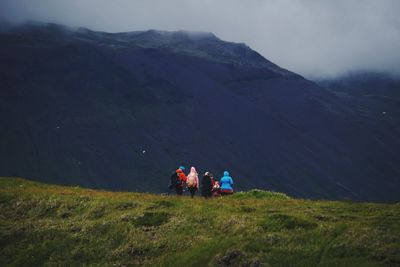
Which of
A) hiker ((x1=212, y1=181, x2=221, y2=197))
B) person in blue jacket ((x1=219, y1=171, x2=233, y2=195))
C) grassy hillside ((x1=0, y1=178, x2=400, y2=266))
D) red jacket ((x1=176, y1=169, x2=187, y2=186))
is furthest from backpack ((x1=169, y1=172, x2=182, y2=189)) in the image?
grassy hillside ((x1=0, y1=178, x2=400, y2=266))

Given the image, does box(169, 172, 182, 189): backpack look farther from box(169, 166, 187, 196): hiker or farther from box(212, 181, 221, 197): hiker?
box(212, 181, 221, 197): hiker

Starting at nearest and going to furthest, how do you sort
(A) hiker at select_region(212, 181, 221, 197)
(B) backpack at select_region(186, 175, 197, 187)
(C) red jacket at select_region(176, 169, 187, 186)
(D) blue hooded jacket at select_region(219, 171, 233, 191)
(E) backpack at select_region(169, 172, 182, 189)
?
(B) backpack at select_region(186, 175, 197, 187)
(E) backpack at select_region(169, 172, 182, 189)
(D) blue hooded jacket at select_region(219, 171, 233, 191)
(C) red jacket at select_region(176, 169, 187, 186)
(A) hiker at select_region(212, 181, 221, 197)

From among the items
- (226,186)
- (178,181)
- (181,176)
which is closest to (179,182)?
(178,181)

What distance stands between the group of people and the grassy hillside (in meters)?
6.01

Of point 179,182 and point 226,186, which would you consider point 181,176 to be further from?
point 226,186

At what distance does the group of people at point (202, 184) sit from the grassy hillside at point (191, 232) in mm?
6014

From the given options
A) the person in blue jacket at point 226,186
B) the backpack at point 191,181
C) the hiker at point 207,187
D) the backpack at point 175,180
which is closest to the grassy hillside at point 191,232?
the hiker at point 207,187

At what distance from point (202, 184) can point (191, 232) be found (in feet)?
41.3

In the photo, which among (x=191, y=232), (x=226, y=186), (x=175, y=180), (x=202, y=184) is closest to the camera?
(x=191, y=232)

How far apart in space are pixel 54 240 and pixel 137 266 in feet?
16.7

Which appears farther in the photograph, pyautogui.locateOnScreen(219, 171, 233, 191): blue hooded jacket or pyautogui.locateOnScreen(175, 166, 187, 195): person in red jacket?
pyautogui.locateOnScreen(219, 171, 233, 191): blue hooded jacket

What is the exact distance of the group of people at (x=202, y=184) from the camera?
1459 inches

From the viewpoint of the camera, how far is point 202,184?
37.6 m

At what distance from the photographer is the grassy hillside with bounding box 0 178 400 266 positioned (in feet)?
70.8
